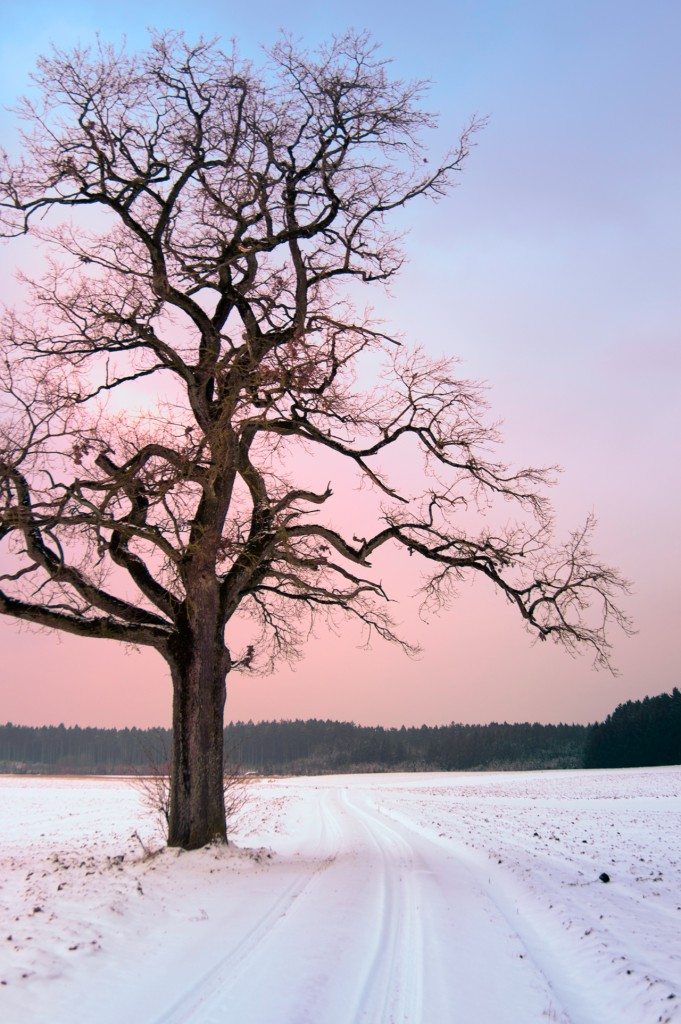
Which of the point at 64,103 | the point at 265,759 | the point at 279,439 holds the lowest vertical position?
the point at 265,759

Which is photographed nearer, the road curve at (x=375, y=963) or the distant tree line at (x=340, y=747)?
the road curve at (x=375, y=963)

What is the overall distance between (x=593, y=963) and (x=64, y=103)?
1576 centimetres

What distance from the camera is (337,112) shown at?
15227mm

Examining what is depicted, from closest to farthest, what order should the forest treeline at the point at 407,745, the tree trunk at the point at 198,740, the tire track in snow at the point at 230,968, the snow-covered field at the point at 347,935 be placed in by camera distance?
the tire track in snow at the point at 230,968
the snow-covered field at the point at 347,935
the tree trunk at the point at 198,740
the forest treeline at the point at 407,745

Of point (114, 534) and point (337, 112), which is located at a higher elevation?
point (337, 112)

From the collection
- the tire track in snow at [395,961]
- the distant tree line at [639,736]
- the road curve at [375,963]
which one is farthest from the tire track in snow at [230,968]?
the distant tree line at [639,736]

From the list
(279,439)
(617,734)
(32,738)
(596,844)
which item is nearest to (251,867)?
(279,439)

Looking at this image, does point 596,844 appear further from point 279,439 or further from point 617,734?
point 617,734

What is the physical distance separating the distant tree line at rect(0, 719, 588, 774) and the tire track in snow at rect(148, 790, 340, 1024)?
8924 cm

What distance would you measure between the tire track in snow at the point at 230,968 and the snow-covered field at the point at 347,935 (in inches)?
1.0

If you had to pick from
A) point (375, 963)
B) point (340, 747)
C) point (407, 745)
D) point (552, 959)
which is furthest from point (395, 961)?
point (340, 747)

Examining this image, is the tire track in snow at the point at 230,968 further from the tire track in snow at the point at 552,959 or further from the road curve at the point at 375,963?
the tire track in snow at the point at 552,959

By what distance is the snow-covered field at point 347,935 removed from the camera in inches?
232

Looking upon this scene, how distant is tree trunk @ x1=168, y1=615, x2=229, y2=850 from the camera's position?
13133 millimetres
